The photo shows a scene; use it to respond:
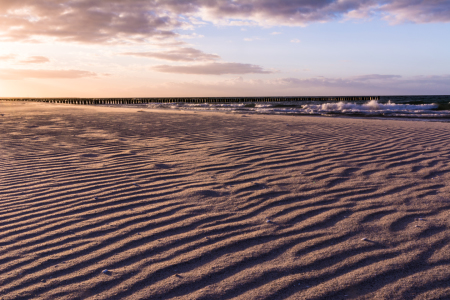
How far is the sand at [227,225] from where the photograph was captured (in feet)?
7.22

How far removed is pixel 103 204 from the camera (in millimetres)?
3631

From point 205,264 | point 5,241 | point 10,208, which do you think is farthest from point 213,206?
→ point 10,208

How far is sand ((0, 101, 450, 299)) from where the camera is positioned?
2.20 m

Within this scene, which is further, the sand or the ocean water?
the ocean water

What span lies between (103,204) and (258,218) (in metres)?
1.79

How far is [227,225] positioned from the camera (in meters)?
3.07

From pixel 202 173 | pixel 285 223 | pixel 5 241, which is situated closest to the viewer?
pixel 5 241

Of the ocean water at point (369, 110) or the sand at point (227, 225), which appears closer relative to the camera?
the sand at point (227, 225)

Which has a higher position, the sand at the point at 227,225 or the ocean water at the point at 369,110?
the ocean water at the point at 369,110

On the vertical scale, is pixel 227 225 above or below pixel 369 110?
below

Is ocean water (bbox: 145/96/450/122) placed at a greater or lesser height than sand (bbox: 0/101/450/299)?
greater

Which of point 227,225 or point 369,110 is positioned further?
point 369,110

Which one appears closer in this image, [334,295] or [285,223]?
[334,295]

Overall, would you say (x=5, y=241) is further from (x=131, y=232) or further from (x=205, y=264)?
(x=205, y=264)
